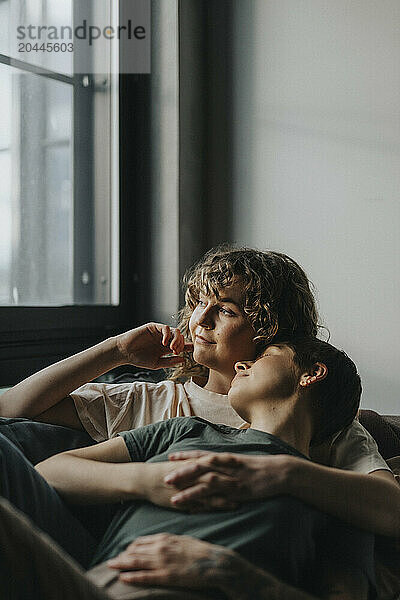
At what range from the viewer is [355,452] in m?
1.37

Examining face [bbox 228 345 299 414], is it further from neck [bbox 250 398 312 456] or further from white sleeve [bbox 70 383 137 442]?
white sleeve [bbox 70 383 137 442]

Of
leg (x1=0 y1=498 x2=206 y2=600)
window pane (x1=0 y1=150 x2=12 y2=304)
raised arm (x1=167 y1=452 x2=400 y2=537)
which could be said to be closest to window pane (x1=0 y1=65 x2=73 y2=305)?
window pane (x1=0 y1=150 x2=12 y2=304)

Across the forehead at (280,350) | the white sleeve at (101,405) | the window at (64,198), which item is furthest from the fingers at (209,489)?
the window at (64,198)

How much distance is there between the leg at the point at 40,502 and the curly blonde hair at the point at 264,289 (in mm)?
546

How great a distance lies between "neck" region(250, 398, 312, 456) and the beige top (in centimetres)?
13

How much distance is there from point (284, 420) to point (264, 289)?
349mm

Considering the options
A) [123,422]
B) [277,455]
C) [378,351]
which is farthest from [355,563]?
[378,351]

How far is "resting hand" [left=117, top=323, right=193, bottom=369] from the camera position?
5.20 ft

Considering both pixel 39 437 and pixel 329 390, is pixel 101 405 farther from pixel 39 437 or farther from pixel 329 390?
pixel 329 390

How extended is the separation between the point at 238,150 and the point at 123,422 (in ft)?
4.22

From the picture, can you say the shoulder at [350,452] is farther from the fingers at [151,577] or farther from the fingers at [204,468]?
the fingers at [151,577]

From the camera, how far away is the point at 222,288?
1538 mm

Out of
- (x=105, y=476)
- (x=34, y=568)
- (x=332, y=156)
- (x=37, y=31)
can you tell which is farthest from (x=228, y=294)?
(x=37, y=31)

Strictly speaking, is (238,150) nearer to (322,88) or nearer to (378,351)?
(322,88)
